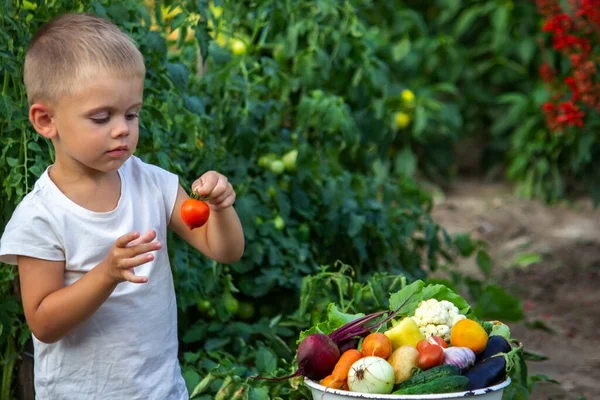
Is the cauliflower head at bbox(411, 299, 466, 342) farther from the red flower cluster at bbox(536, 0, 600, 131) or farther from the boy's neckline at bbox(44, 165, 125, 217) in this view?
the red flower cluster at bbox(536, 0, 600, 131)

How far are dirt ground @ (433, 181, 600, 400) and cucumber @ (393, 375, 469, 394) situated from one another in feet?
4.46

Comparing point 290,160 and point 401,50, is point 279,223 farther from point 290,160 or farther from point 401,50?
point 401,50

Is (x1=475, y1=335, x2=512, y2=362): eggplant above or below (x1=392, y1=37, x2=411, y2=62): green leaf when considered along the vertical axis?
above

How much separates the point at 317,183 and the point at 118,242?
196cm

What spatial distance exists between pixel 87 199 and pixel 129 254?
316mm

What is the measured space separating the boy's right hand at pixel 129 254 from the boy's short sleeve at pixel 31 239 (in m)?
0.20

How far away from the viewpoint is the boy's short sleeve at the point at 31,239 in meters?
1.96

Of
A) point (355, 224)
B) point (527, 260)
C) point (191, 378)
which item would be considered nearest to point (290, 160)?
point (355, 224)

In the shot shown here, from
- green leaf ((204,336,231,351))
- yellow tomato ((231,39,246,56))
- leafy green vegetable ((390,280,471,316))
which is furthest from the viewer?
yellow tomato ((231,39,246,56))

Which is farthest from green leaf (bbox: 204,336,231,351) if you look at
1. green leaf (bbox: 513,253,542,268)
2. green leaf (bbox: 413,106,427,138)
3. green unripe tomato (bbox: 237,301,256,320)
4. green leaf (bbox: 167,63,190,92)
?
green leaf (bbox: 413,106,427,138)

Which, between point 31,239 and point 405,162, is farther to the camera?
point 405,162

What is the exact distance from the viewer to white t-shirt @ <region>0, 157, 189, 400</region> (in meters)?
1.99

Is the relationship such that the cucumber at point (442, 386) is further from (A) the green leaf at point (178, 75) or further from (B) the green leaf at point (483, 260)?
(B) the green leaf at point (483, 260)

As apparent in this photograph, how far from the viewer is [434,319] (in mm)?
2303
